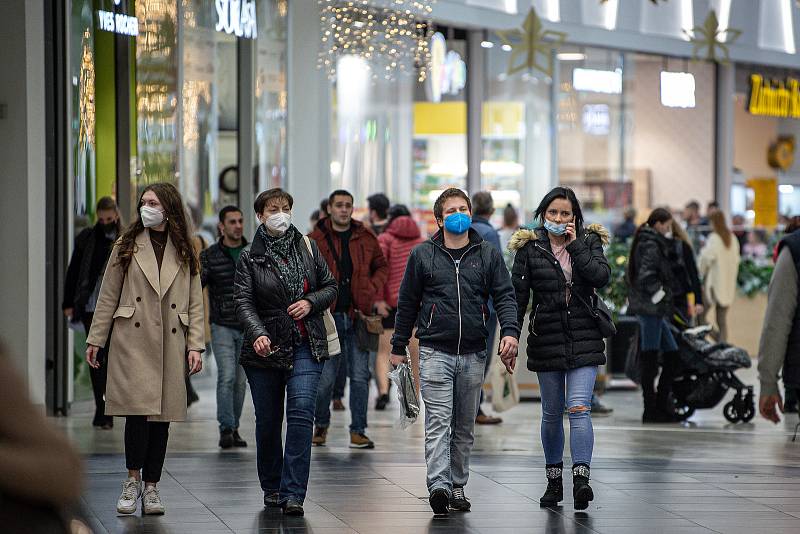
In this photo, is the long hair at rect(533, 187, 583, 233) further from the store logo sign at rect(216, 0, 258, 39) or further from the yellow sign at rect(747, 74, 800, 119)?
the yellow sign at rect(747, 74, 800, 119)

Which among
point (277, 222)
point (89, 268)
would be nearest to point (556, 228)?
point (277, 222)

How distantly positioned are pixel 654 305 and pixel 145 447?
585 cm

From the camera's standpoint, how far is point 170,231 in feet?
25.2

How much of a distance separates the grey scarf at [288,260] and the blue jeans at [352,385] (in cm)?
261

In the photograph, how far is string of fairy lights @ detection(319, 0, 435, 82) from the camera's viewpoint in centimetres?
1691

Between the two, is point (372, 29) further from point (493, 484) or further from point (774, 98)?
point (774, 98)

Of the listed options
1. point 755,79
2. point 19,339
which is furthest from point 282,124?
point 755,79

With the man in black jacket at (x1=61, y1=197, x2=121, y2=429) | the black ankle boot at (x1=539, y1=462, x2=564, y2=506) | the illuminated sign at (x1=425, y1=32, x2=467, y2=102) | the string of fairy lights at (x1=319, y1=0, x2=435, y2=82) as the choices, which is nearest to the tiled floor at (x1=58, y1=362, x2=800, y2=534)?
the black ankle boot at (x1=539, y1=462, x2=564, y2=506)

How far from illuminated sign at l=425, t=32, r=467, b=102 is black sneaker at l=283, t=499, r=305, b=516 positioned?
17370 mm

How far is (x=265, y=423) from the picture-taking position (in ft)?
25.2

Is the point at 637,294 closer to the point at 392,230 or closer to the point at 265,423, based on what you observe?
the point at 392,230

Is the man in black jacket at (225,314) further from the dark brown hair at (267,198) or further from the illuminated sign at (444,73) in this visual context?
the illuminated sign at (444,73)

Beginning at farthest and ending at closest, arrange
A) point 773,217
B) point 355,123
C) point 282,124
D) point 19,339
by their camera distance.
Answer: point 773,217, point 355,123, point 282,124, point 19,339

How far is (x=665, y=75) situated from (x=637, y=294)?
17082 millimetres
